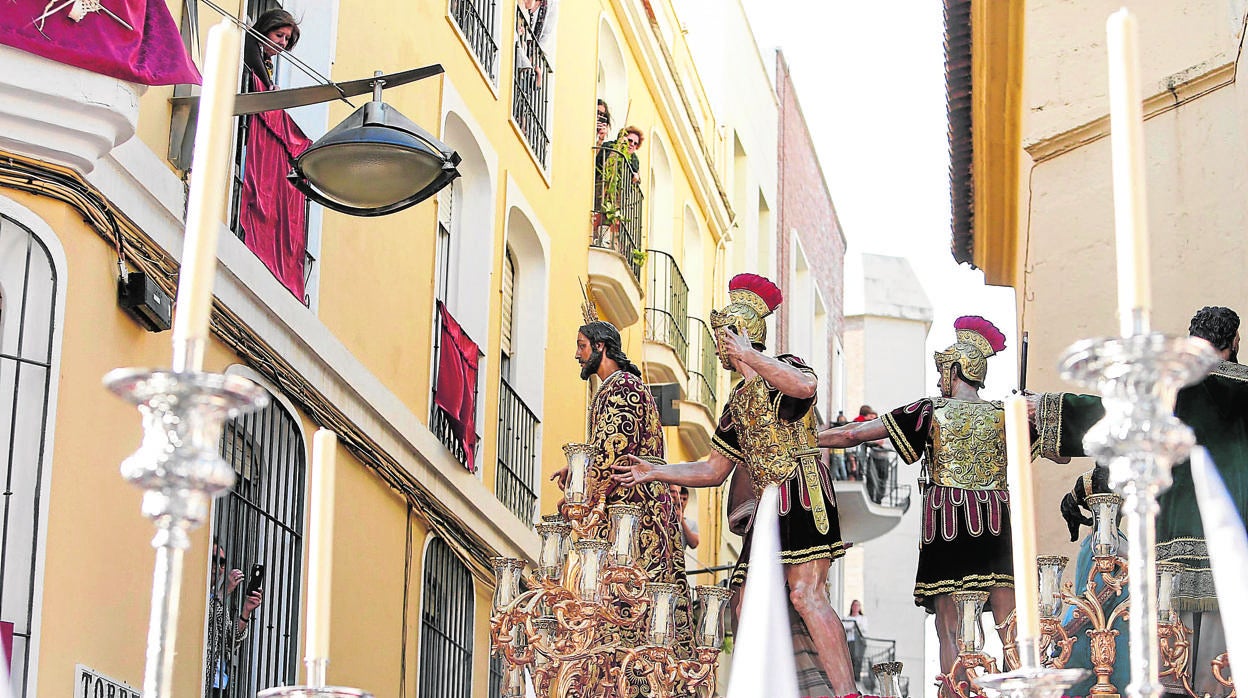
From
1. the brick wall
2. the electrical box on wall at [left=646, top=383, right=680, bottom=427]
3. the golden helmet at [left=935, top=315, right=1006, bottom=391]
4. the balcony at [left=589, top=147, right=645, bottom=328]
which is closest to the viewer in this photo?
the golden helmet at [left=935, top=315, right=1006, bottom=391]

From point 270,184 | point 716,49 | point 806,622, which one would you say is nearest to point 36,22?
point 270,184

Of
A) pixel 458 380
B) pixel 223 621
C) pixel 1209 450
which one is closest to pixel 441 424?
Result: pixel 458 380

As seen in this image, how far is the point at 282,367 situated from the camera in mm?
10164

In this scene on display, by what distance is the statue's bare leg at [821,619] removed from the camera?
7.62 meters

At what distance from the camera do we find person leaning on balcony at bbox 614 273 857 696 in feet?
25.3

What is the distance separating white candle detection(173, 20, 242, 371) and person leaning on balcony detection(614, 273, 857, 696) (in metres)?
4.75

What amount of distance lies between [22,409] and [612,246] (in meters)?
10.8

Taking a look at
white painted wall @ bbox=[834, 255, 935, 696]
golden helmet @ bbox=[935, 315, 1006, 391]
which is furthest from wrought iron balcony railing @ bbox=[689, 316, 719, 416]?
golden helmet @ bbox=[935, 315, 1006, 391]

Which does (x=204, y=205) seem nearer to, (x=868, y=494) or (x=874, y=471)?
(x=868, y=494)

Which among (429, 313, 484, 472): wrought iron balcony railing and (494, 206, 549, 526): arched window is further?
(494, 206, 549, 526): arched window

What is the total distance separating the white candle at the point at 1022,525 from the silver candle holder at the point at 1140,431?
140mm

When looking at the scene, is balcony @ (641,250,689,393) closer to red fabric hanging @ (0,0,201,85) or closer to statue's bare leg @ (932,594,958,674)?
statue's bare leg @ (932,594,958,674)

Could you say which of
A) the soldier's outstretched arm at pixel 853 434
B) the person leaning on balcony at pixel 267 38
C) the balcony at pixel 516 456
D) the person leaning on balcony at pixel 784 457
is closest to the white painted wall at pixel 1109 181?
the soldier's outstretched arm at pixel 853 434

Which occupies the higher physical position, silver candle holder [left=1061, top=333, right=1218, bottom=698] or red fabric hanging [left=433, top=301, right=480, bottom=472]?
red fabric hanging [left=433, top=301, right=480, bottom=472]
